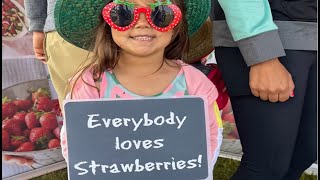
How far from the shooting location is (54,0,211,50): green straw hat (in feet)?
5.81

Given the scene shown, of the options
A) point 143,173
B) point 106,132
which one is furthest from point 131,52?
point 143,173

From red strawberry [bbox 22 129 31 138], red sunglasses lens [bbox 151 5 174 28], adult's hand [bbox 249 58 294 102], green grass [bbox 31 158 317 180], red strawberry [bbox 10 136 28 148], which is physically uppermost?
red sunglasses lens [bbox 151 5 174 28]

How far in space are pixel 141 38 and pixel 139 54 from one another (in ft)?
0.19

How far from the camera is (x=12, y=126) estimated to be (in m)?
3.09

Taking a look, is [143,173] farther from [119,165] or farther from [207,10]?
[207,10]

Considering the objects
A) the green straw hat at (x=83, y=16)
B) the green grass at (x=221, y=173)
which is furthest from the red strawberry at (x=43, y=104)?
the green straw hat at (x=83, y=16)

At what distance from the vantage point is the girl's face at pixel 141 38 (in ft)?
5.51

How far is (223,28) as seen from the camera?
180 cm

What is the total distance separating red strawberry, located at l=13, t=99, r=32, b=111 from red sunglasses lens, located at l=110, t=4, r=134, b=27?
160 centimetres

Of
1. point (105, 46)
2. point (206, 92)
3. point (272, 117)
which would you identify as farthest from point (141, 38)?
point (272, 117)

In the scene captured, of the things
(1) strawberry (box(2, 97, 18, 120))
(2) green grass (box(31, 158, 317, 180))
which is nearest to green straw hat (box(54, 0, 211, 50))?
(1) strawberry (box(2, 97, 18, 120))

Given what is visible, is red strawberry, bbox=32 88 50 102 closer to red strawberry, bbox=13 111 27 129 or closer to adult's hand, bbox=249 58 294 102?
red strawberry, bbox=13 111 27 129

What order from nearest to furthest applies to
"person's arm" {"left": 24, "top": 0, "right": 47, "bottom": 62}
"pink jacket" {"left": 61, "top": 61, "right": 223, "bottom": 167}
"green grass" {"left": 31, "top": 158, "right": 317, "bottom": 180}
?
"pink jacket" {"left": 61, "top": 61, "right": 223, "bottom": 167}, "person's arm" {"left": 24, "top": 0, "right": 47, "bottom": 62}, "green grass" {"left": 31, "top": 158, "right": 317, "bottom": 180}

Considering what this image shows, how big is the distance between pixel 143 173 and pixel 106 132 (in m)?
0.17
